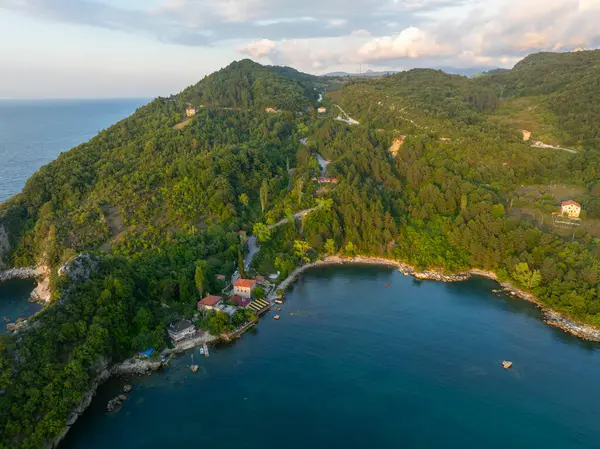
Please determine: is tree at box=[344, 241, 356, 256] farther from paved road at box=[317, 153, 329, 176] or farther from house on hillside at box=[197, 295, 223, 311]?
house on hillside at box=[197, 295, 223, 311]

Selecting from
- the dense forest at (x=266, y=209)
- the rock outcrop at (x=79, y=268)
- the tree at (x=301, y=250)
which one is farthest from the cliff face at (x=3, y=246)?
the tree at (x=301, y=250)

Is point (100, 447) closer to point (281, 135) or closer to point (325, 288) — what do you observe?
point (325, 288)

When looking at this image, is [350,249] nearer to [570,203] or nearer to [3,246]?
[570,203]

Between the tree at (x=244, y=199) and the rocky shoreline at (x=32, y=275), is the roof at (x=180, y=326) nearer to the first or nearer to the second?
the rocky shoreline at (x=32, y=275)

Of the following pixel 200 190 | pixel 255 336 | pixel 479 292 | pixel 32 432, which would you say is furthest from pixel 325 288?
pixel 32 432

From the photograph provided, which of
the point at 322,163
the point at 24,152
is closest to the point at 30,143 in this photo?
the point at 24,152

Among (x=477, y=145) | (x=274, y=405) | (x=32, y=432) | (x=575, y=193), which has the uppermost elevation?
(x=477, y=145)

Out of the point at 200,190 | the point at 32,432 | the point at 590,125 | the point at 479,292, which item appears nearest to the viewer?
the point at 32,432
